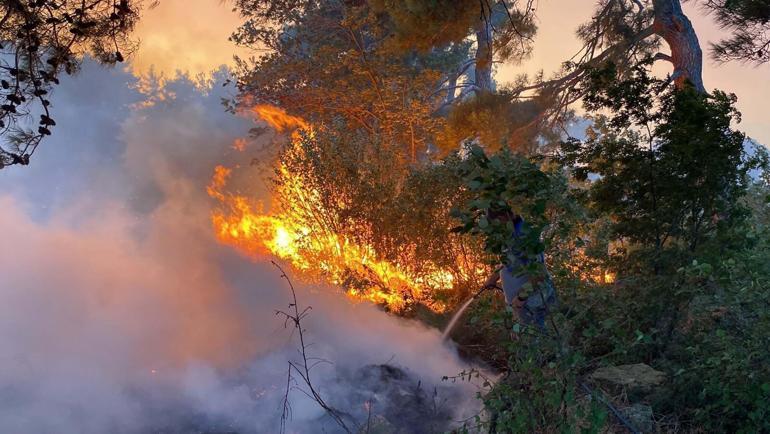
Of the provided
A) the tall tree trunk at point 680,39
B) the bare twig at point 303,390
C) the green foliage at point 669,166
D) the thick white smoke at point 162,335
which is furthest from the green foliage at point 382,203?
the tall tree trunk at point 680,39

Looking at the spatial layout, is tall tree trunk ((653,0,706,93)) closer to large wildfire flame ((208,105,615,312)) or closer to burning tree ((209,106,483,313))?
large wildfire flame ((208,105,615,312))

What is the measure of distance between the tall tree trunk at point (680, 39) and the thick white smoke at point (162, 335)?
23.6 feet

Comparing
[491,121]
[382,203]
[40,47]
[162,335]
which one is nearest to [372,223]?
[382,203]

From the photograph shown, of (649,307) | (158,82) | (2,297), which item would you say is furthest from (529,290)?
(158,82)

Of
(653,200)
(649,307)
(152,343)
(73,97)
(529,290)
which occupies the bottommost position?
(529,290)

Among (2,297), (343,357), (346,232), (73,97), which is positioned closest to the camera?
(343,357)

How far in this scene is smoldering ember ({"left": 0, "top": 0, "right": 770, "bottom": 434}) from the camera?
178 inches

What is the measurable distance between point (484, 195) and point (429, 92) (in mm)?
16550

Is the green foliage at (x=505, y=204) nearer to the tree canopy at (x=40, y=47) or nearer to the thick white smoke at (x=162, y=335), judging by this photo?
the tree canopy at (x=40, y=47)

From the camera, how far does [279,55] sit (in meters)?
Result: 20.9

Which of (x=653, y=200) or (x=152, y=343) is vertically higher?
(x=152, y=343)

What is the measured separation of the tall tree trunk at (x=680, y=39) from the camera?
12364mm

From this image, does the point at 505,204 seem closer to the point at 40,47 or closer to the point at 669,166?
the point at 40,47

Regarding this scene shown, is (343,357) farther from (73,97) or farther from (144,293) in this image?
(73,97)
